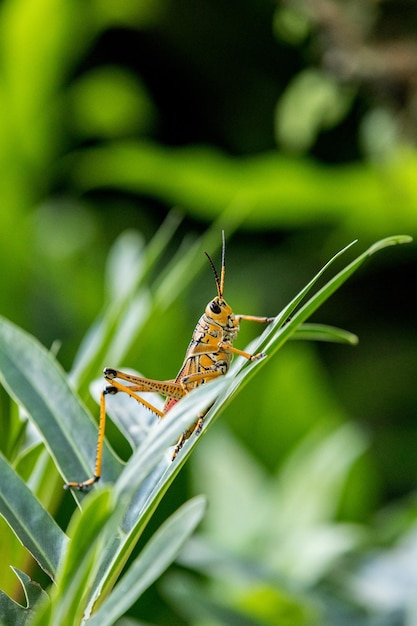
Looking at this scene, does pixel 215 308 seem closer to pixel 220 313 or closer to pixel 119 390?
pixel 220 313

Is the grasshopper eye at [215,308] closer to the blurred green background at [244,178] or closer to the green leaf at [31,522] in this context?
the green leaf at [31,522]

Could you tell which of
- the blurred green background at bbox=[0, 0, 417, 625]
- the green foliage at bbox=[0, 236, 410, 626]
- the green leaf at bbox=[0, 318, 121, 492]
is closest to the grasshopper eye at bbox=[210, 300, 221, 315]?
the green foliage at bbox=[0, 236, 410, 626]

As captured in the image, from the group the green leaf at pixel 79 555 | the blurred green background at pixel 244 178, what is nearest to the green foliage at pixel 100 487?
the green leaf at pixel 79 555

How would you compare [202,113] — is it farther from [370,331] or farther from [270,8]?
[370,331]

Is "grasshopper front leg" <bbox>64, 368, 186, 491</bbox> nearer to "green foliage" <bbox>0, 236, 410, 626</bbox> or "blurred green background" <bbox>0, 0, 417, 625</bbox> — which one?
"green foliage" <bbox>0, 236, 410, 626</bbox>

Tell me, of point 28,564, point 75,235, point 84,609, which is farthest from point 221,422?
point 84,609

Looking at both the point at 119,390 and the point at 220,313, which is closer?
the point at 119,390

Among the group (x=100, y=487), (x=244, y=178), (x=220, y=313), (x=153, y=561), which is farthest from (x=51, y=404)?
(x=244, y=178)
